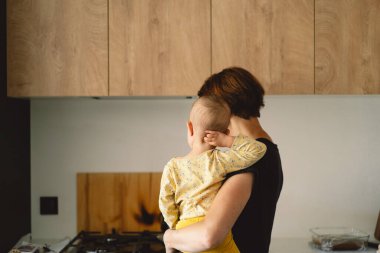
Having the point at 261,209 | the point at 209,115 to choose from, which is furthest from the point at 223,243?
the point at 209,115

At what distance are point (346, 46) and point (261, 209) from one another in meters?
1.08

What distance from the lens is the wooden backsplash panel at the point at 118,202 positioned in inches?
84.9

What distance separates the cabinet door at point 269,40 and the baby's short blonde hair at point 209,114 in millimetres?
745

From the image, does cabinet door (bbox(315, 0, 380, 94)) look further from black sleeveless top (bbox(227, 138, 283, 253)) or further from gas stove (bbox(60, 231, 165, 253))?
gas stove (bbox(60, 231, 165, 253))

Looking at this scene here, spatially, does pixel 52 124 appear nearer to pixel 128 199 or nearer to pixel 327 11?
pixel 128 199

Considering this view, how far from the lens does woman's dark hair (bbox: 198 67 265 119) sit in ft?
3.83

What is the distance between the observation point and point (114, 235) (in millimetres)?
2035

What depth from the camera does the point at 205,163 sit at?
1.11 metres

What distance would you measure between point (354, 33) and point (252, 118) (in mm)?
940

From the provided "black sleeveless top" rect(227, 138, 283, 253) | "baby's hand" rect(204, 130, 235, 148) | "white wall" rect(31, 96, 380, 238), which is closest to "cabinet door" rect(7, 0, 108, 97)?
"white wall" rect(31, 96, 380, 238)

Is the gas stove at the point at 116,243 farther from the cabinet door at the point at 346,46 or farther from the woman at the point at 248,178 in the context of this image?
the cabinet door at the point at 346,46

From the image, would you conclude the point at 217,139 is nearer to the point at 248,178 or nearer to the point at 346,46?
the point at 248,178

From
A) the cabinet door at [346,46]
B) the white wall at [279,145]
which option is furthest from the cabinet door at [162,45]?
the cabinet door at [346,46]

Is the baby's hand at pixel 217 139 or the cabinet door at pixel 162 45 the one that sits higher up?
the cabinet door at pixel 162 45
